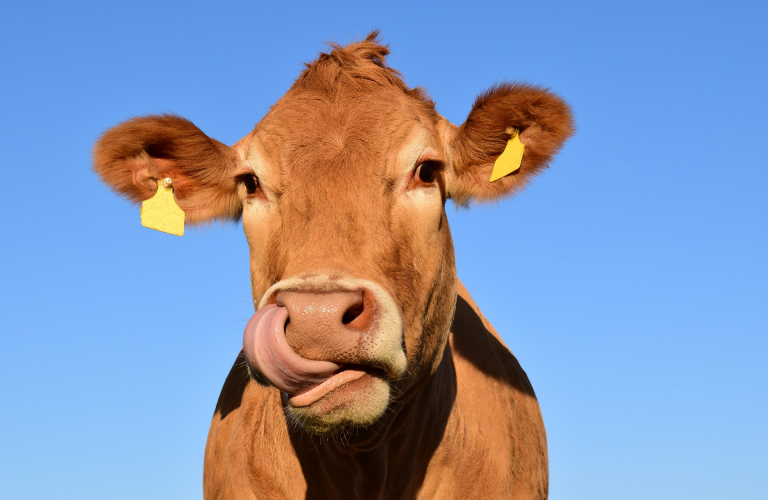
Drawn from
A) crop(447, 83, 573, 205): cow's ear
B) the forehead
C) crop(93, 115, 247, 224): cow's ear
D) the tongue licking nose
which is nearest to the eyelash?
the forehead

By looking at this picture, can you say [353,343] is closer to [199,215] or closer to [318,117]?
[318,117]

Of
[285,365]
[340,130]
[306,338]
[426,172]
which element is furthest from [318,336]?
[426,172]

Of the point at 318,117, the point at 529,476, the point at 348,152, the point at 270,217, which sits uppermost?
the point at 318,117

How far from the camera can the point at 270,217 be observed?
13.6ft

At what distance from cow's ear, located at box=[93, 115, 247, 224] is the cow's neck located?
1622mm

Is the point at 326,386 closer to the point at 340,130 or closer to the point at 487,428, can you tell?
the point at 340,130

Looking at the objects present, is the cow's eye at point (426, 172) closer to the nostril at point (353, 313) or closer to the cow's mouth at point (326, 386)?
the nostril at point (353, 313)

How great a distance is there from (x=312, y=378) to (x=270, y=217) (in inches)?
50.8

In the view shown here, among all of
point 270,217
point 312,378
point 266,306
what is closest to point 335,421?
point 312,378

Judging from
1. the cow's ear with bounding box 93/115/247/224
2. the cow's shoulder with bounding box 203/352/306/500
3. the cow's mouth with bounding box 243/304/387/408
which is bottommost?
the cow's shoulder with bounding box 203/352/306/500

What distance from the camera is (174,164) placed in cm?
500

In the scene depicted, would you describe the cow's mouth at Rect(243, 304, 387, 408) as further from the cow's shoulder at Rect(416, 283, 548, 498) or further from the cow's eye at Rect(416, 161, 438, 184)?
the cow's shoulder at Rect(416, 283, 548, 498)

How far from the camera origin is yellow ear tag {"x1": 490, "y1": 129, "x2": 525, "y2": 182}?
4.68m

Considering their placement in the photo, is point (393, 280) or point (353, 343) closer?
point (353, 343)
